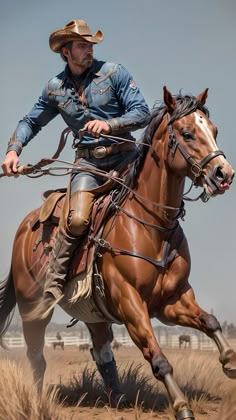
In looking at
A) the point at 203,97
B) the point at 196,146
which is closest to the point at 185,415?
the point at 196,146

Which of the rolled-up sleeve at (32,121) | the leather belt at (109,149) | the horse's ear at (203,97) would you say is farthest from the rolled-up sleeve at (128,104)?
the rolled-up sleeve at (32,121)

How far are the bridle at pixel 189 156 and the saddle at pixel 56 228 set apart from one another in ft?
2.96

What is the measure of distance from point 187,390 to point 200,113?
2.88m

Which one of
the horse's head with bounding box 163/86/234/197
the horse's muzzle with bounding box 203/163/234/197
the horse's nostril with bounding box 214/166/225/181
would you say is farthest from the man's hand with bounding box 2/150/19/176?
the horse's nostril with bounding box 214/166/225/181

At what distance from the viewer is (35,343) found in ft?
30.6

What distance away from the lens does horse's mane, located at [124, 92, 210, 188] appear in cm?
723

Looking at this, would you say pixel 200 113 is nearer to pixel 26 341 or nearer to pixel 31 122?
pixel 31 122

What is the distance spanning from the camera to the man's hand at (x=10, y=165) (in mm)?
8219

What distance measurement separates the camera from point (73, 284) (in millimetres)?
8000

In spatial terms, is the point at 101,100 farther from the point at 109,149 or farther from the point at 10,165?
the point at 10,165

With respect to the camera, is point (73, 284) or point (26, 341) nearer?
point (73, 284)

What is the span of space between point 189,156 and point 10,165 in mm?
2034

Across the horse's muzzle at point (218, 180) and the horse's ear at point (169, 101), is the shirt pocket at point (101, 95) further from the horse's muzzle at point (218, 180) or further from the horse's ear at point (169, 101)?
the horse's muzzle at point (218, 180)

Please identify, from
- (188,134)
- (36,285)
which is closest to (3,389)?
(36,285)
